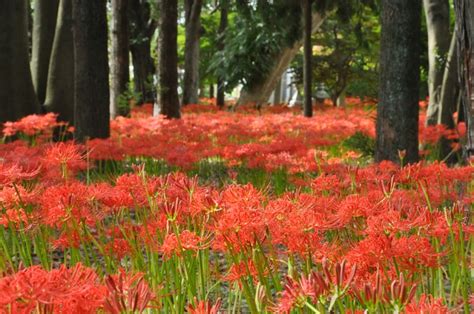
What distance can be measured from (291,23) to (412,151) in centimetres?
1020

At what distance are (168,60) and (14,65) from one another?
3.91 meters

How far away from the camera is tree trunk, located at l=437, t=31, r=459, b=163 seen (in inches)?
377

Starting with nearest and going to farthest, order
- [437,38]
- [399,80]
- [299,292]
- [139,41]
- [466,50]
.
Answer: [299,292] < [466,50] < [399,80] < [437,38] < [139,41]

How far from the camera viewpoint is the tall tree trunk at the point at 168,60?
1339 cm

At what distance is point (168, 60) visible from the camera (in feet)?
44.3

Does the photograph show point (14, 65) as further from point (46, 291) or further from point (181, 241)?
point (46, 291)

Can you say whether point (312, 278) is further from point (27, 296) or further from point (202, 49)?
point (202, 49)

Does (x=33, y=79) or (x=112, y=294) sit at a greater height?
(x=33, y=79)

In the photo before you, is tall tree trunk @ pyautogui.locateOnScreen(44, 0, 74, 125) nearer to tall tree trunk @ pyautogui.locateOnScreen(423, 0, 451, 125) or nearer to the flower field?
tall tree trunk @ pyautogui.locateOnScreen(423, 0, 451, 125)

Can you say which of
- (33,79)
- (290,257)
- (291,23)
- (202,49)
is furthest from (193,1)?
(290,257)

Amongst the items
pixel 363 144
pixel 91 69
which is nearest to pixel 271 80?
pixel 363 144

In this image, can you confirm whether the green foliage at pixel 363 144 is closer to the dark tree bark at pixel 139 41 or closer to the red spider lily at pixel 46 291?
the red spider lily at pixel 46 291

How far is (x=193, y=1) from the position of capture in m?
19.4

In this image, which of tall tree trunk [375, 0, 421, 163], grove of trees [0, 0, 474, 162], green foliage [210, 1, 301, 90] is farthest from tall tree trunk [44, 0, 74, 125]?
green foliage [210, 1, 301, 90]
